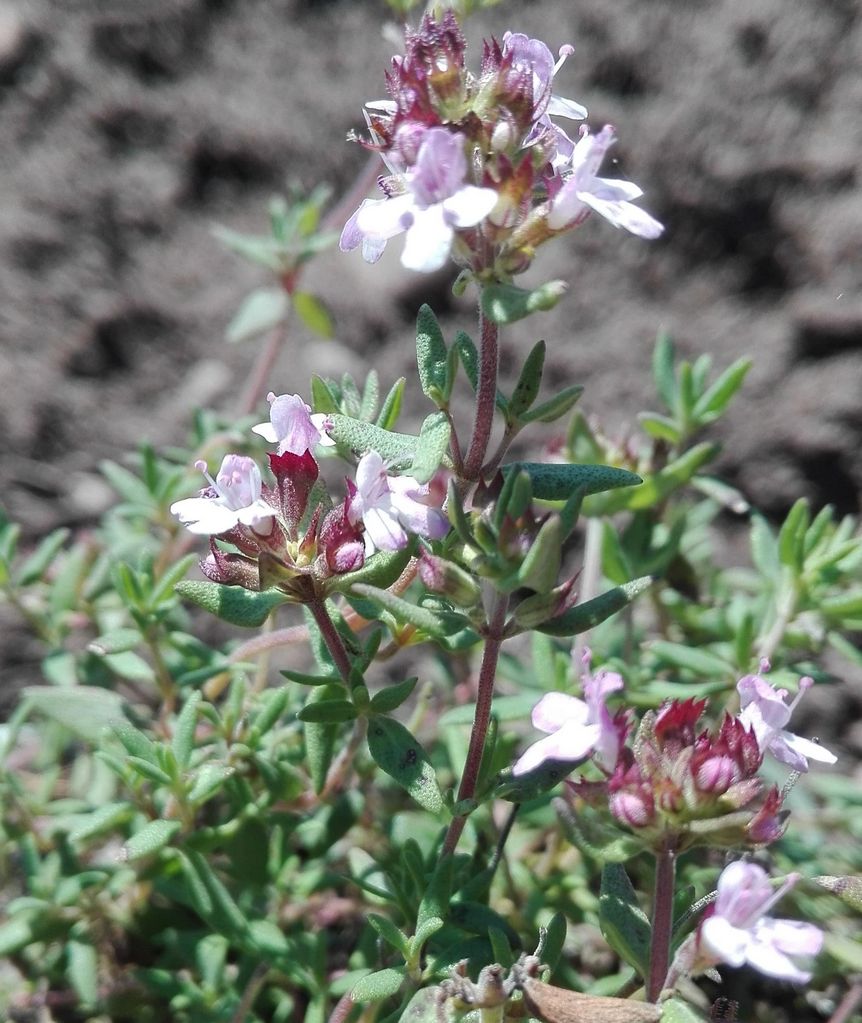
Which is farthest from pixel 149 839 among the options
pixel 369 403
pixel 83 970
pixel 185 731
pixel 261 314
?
pixel 261 314

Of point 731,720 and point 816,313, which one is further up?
point 816,313

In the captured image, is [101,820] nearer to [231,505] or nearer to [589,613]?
[231,505]

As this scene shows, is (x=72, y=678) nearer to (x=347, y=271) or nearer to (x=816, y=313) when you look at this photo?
(x=347, y=271)

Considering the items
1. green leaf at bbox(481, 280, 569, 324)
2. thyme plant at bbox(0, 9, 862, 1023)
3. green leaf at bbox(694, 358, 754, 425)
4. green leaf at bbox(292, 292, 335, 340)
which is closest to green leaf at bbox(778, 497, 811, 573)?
thyme plant at bbox(0, 9, 862, 1023)

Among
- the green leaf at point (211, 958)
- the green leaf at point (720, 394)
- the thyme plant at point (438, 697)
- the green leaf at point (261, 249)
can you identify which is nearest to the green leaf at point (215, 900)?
the thyme plant at point (438, 697)

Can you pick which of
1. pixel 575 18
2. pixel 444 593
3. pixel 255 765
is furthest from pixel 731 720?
pixel 575 18

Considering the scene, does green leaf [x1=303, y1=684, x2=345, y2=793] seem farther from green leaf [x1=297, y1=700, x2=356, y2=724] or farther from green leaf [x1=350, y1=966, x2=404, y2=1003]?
green leaf [x1=350, y1=966, x2=404, y2=1003]

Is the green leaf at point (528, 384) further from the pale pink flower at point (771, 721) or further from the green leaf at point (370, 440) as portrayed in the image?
the pale pink flower at point (771, 721)
